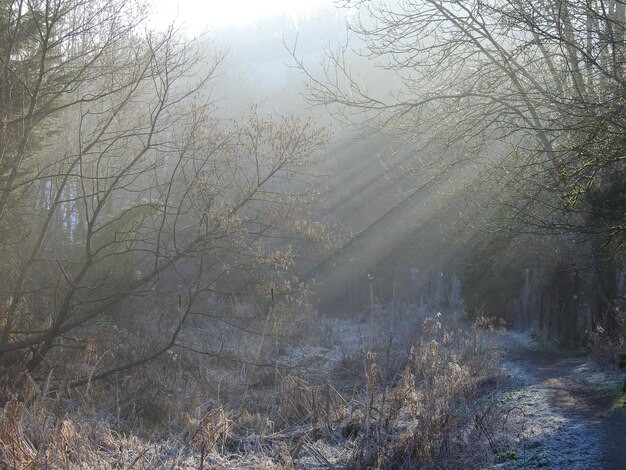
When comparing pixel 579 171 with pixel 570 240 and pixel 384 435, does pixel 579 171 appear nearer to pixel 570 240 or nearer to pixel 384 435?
pixel 384 435

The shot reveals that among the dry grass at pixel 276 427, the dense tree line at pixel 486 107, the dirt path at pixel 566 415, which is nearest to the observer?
the dry grass at pixel 276 427

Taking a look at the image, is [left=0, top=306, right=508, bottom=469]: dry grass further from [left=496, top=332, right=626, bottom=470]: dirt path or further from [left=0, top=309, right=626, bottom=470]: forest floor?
[left=496, top=332, right=626, bottom=470]: dirt path

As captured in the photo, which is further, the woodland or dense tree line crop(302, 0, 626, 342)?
dense tree line crop(302, 0, 626, 342)

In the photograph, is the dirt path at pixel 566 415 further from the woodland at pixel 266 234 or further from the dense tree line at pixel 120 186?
the dense tree line at pixel 120 186

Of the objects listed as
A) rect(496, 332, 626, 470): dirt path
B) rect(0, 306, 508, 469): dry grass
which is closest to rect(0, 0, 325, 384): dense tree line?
rect(0, 306, 508, 469): dry grass

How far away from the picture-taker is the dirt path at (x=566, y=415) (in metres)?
5.85

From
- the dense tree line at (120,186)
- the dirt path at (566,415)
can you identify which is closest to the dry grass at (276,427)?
the dirt path at (566,415)

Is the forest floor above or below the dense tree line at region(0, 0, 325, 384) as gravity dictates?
below

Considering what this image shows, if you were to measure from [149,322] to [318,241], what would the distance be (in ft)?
14.5

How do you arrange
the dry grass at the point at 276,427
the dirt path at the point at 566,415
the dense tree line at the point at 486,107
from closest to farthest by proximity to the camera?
the dry grass at the point at 276,427, the dirt path at the point at 566,415, the dense tree line at the point at 486,107

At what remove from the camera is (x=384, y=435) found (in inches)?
232

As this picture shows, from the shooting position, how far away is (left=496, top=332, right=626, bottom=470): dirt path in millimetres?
5848

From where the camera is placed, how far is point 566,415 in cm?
776

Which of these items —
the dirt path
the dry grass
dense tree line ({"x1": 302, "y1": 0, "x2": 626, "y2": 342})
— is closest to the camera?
the dry grass
